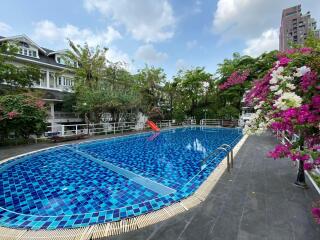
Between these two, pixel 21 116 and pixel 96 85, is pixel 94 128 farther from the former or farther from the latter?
pixel 21 116

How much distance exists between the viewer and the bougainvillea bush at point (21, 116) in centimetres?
980

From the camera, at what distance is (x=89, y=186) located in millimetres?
5309

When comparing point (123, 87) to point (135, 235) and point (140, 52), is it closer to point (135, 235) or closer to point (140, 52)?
point (140, 52)

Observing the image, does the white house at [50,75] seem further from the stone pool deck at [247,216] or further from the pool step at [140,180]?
the stone pool deck at [247,216]

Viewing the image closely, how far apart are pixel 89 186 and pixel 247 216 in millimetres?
4351

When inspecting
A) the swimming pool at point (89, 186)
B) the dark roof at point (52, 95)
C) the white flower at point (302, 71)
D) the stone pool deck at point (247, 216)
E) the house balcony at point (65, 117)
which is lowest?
the swimming pool at point (89, 186)

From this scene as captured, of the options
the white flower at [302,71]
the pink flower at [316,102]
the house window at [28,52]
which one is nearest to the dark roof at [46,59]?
the house window at [28,52]

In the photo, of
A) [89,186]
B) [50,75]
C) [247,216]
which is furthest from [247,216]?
[50,75]

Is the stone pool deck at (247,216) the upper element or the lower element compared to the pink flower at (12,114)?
lower

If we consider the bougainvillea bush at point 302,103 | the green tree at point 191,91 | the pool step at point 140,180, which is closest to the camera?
the bougainvillea bush at point 302,103

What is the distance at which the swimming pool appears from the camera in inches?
144

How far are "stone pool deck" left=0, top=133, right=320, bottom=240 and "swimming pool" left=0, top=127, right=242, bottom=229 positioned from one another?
81 cm

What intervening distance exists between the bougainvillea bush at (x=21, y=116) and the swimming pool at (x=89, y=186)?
2828 mm

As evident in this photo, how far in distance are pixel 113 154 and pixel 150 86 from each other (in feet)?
45.6
